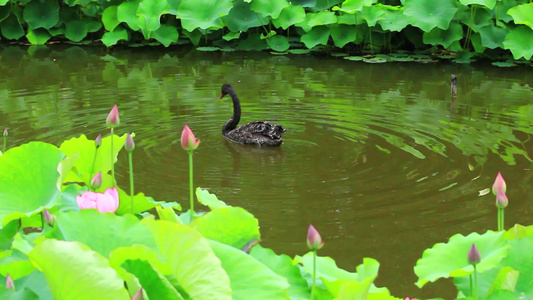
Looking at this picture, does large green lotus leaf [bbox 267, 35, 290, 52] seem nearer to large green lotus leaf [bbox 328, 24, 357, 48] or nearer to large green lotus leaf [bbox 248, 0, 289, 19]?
large green lotus leaf [bbox 248, 0, 289, 19]

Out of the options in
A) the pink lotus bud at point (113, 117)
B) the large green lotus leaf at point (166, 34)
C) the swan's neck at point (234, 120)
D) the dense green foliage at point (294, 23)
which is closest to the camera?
the pink lotus bud at point (113, 117)

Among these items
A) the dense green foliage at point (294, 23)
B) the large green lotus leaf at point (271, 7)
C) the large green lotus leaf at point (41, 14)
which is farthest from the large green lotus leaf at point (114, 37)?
the large green lotus leaf at point (271, 7)

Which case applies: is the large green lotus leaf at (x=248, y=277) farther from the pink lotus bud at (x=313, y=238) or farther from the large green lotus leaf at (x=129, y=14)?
the large green lotus leaf at (x=129, y=14)

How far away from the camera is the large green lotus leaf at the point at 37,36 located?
40.5 ft

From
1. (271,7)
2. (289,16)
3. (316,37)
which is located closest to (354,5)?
(316,37)

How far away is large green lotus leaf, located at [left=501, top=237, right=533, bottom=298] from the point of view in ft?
6.16

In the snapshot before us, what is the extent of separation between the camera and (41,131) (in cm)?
649

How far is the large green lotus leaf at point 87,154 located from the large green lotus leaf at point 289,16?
8.55 metres

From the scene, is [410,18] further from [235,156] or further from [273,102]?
[235,156]

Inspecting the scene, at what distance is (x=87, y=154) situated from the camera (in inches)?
102

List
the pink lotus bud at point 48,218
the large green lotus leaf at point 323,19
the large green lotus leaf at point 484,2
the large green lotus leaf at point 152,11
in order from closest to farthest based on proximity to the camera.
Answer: the pink lotus bud at point 48,218 → the large green lotus leaf at point 484,2 → the large green lotus leaf at point 323,19 → the large green lotus leaf at point 152,11

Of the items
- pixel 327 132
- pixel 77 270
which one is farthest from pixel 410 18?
pixel 77 270

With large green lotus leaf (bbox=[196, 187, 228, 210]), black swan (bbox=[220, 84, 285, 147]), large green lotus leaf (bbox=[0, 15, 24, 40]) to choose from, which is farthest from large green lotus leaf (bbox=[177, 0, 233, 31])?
Answer: large green lotus leaf (bbox=[196, 187, 228, 210])

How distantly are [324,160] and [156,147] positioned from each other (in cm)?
130
